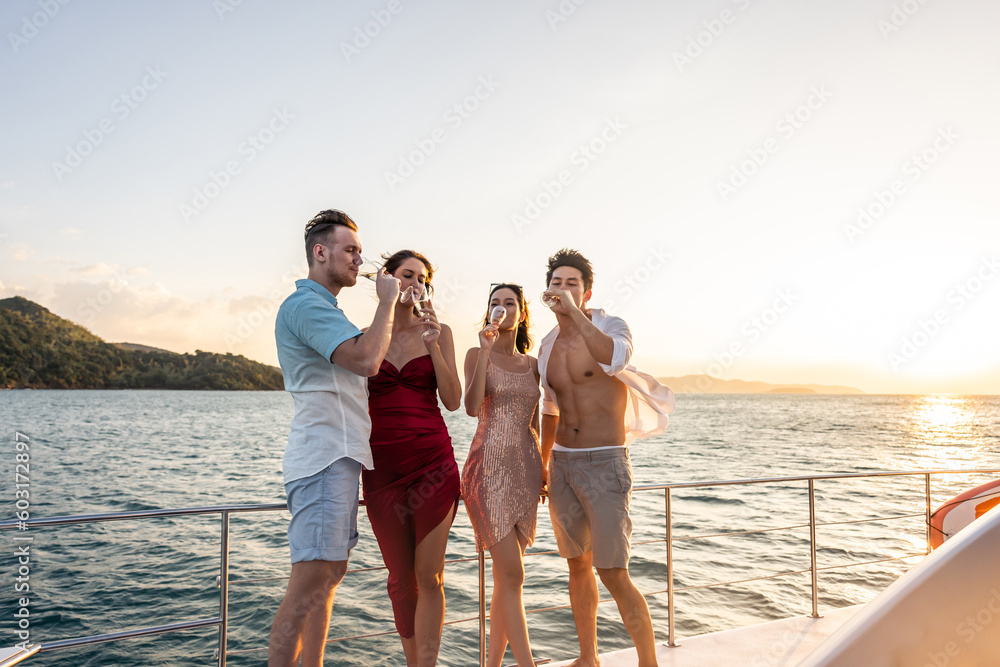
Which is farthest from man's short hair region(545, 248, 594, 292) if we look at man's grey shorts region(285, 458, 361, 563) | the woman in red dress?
man's grey shorts region(285, 458, 361, 563)

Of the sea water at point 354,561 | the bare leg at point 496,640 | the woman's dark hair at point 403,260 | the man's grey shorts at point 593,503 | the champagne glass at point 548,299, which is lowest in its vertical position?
the sea water at point 354,561

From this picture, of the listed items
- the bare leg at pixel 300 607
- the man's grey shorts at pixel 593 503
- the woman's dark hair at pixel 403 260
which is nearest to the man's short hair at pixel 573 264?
the woman's dark hair at pixel 403 260

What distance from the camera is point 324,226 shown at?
2.04 meters

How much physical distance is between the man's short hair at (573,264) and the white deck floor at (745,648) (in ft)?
5.59

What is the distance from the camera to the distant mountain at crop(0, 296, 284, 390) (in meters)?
39.3

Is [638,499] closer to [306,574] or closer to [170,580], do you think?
[170,580]

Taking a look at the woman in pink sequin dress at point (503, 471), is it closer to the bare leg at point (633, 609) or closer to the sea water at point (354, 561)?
the bare leg at point (633, 609)

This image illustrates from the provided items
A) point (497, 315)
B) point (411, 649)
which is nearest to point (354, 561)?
point (411, 649)

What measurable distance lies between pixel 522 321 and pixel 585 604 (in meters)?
1.29

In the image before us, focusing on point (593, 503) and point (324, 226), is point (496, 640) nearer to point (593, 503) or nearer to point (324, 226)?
point (593, 503)

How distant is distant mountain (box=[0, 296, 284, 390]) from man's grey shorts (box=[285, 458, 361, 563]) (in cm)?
3855

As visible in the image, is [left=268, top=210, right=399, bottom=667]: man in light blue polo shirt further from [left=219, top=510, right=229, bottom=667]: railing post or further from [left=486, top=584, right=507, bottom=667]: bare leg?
[left=486, top=584, right=507, bottom=667]: bare leg

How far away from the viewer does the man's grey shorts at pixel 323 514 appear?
1809 mm

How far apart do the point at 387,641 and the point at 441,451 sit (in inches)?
218
